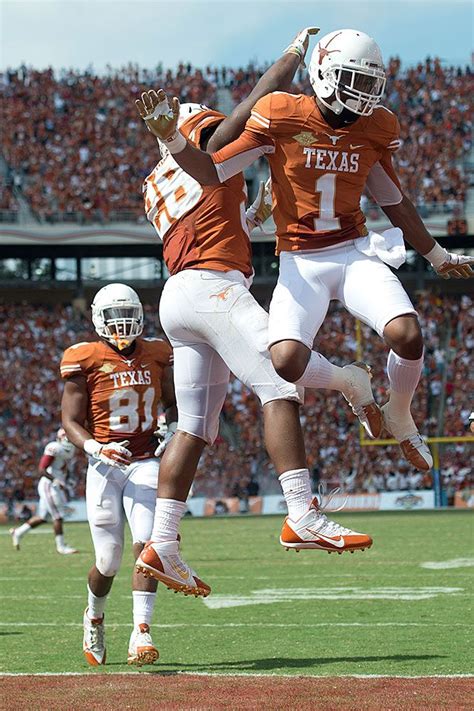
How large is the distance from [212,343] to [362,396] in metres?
0.71

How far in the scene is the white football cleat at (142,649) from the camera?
5934 millimetres

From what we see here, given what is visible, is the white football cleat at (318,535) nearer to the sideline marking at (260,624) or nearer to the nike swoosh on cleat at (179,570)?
the nike swoosh on cleat at (179,570)

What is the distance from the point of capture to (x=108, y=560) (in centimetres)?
665

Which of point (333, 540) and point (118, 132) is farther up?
point (118, 132)

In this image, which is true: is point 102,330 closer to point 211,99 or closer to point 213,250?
point 213,250

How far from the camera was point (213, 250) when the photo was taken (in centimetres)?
547

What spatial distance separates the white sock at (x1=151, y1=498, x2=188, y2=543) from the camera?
18.3 feet

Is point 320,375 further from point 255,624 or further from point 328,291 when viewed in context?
point 255,624

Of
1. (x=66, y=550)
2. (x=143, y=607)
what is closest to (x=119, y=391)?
(x=143, y=607)

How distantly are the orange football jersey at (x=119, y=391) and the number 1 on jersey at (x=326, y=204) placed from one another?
2.26 meters

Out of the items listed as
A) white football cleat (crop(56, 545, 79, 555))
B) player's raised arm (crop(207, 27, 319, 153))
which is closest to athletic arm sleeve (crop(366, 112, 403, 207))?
player's raised arm (crop(207, 27, 319, 153))

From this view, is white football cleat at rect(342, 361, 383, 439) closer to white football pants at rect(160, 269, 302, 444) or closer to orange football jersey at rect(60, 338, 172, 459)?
white football pants at rect(160, 269, 302, 444)

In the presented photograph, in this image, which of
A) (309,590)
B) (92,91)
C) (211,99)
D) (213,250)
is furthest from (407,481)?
(213,250)

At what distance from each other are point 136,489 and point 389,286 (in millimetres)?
2322
